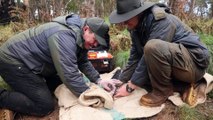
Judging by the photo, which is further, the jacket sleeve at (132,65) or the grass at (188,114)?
the jacket sleeve at (132,65)

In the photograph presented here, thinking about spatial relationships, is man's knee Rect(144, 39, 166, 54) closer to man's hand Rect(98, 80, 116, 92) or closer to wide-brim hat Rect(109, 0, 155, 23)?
wide-brim hat Rect(109, 0, 155, 23)

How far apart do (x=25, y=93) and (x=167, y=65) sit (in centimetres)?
166

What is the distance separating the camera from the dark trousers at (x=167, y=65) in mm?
3463

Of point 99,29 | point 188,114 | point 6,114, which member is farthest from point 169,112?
point 6,114

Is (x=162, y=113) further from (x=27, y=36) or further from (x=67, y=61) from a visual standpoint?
(x=27, y=36)

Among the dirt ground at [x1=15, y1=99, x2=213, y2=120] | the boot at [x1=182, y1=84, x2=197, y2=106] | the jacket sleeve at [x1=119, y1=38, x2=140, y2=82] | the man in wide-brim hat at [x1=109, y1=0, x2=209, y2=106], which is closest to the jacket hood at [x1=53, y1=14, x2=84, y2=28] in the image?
the man in wide-brim hat at [x1=109, y1=0, x2=209, y2=106]

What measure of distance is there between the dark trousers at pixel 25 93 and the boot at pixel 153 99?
1100 millimetres

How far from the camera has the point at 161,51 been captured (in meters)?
3.46

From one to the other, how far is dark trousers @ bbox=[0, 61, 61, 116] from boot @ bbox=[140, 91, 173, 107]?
3.61ft

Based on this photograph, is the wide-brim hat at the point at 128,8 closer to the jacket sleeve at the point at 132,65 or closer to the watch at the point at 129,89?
the jacket sleeve at the point at 132,65

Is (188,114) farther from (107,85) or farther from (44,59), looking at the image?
(44,59)

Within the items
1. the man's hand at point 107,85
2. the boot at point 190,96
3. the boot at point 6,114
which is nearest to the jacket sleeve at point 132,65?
the man's hand at point 107,85

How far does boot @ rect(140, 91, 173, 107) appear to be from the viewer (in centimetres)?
369

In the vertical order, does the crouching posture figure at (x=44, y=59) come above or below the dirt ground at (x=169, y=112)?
above
